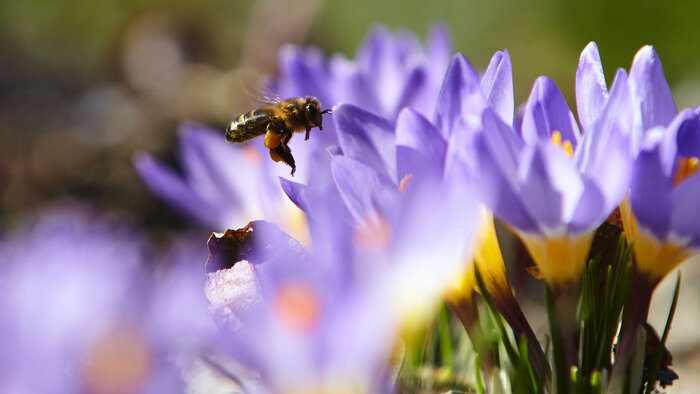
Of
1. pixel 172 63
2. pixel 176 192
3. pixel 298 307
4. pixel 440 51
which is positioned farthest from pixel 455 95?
pixel 172 63

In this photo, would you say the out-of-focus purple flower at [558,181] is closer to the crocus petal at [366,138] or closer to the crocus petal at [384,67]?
the crocus petal at [366,138]

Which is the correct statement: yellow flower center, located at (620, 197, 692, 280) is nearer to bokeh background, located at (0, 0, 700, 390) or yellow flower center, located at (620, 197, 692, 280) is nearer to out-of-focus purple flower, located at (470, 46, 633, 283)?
out-of-focus purple flower, located at (470, 46, 633, 283)

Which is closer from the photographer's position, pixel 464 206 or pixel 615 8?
pixel 464 206

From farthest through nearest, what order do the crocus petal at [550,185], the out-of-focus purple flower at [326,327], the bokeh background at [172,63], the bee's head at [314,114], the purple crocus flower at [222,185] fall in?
the bokeh background at [172,63] < the bee's head at [314,114] < the purple crocus flower at [222,185] < the crocus petal at [550,185] < the out-of-focus purple flower at [326,327]

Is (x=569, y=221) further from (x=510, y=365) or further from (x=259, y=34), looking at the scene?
(x=259, y=34)

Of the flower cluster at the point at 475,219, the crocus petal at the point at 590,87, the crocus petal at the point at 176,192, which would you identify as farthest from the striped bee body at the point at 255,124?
the crocus petal at the point at 590,87

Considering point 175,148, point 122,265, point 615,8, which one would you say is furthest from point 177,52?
point 122,265
